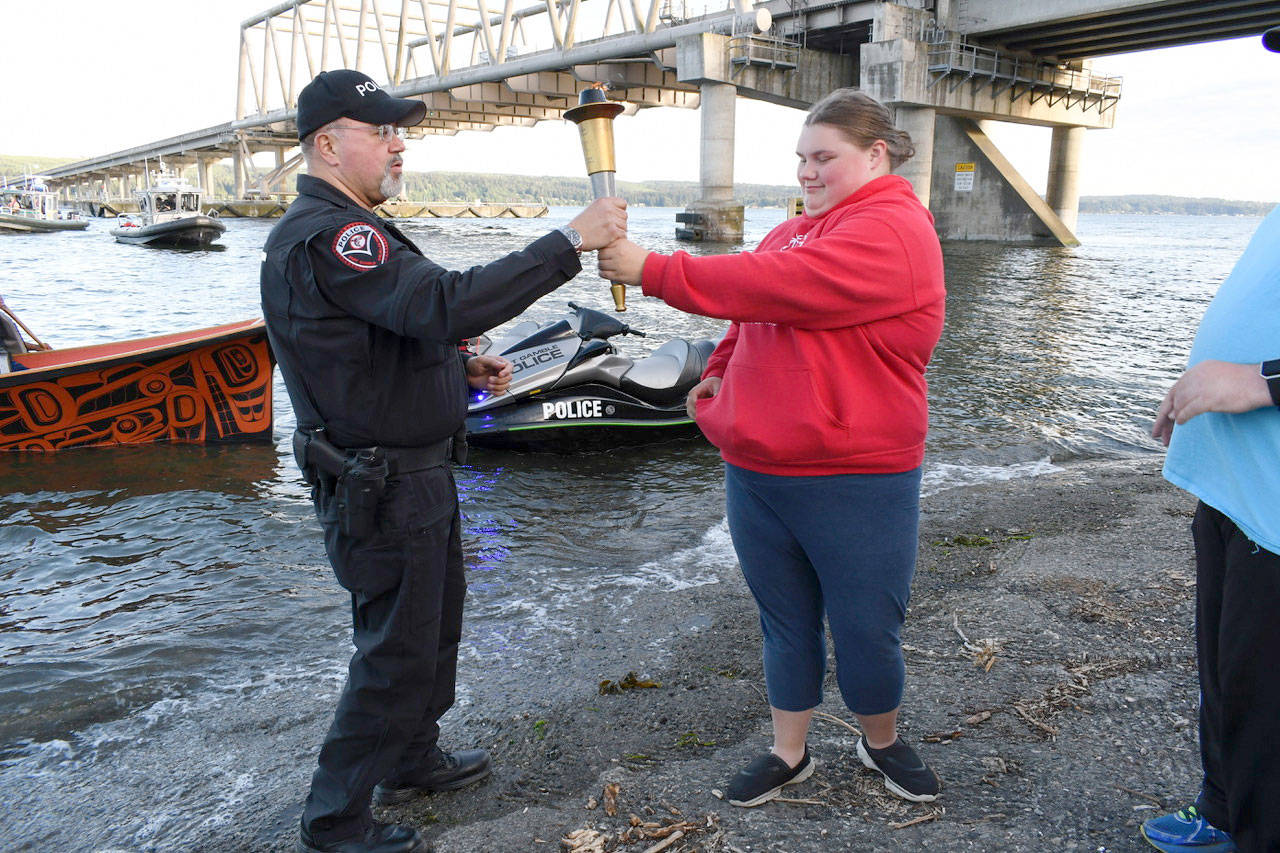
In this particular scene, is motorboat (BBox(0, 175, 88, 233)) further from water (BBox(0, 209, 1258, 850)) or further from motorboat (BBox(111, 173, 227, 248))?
water (BBox(0, 209, 1258, 850))

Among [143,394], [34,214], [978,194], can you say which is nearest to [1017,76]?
[978,194]

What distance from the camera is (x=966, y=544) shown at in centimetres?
550

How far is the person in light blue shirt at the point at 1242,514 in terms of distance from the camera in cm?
190

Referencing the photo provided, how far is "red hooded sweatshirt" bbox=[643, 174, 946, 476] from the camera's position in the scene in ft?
7.43

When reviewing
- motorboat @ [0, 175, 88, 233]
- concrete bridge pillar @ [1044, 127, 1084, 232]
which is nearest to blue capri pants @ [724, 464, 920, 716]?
concrete bridge pillar @ [1044, 127, 1084, 232]

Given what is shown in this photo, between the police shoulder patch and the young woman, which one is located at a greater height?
the police shoulder patch

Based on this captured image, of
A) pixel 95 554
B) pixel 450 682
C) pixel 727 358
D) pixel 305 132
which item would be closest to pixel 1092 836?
pixel 727 358

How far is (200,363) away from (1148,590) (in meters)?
8.23

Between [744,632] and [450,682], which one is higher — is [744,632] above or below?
below

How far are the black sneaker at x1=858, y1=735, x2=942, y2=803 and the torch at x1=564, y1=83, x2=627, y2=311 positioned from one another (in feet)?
5.26

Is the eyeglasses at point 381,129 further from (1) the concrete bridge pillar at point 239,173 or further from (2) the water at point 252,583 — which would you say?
(1) the concrete bridge pillar at point 239,173

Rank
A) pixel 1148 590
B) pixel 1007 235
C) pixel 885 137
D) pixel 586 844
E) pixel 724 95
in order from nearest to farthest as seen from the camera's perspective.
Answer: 1. pixel 885 137
2. pixel 586 844
3. pixel 1148 590
4. pixel 724 95
5. pixel 1007 235

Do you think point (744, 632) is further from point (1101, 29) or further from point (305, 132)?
point (1101, 29)

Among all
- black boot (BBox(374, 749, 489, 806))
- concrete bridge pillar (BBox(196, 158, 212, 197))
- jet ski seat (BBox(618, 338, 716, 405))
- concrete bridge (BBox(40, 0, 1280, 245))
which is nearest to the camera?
black boot (BBox(374, 749, 489, 806))
